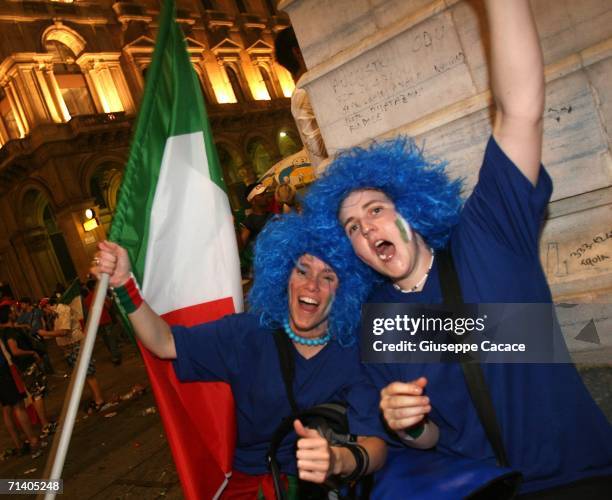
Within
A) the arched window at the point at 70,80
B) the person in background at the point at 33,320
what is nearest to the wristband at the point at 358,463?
the person in background at the point at 33,320

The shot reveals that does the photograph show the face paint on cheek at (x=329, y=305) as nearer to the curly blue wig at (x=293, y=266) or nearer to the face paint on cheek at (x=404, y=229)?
the curly blue wig at (x=293, y=266)

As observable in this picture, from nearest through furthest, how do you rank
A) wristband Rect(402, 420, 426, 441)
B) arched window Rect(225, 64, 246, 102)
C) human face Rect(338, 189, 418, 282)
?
wristband Rect(402, 420, 426, 441), human face Rect(338, 189, 418, 282), arched window Rect(225, 64, 246, 102)

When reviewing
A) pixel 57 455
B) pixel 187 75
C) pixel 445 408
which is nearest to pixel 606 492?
pixel 445 408

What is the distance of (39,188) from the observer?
71.7 ft

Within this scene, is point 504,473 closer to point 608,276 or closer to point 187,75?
point 608,276

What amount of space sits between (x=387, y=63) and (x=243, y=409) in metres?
2.35

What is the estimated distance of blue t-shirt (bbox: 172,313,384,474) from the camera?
2150 millimetres

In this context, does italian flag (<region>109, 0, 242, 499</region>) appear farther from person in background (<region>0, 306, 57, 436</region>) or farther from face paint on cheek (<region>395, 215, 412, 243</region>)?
person in background (<region>0, 306, 57, 436</region>)

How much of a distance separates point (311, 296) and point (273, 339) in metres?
0.29

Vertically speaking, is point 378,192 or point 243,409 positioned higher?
point 378,192

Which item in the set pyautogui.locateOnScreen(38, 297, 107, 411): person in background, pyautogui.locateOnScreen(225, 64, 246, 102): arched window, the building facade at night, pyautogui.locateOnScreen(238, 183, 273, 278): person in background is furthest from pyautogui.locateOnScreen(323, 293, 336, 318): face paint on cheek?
pyautogui.locateOnScreen(225, 64, 246, 102): arched window

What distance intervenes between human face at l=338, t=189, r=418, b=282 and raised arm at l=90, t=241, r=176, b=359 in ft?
3.55

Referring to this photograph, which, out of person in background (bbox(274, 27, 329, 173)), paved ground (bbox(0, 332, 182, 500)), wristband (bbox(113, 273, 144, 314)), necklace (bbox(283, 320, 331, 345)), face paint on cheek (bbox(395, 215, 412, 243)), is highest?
person in background (bbox(274, 27, 329, 173))

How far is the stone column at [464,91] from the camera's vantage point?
2611 mm
